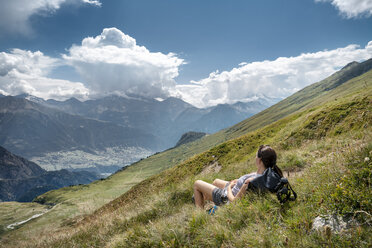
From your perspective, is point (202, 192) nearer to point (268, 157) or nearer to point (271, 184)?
point (268, 157)

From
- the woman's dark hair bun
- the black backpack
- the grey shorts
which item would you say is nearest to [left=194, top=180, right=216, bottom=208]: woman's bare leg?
the grey shorts

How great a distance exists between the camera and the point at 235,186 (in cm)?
656

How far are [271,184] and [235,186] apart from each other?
66.4 inches

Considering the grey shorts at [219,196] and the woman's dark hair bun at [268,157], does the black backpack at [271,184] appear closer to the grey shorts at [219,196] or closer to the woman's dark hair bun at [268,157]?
the woman's dark hair bun at [268,157]

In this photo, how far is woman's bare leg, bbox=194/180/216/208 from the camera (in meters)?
7.18

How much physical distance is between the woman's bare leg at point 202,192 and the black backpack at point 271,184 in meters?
2.10

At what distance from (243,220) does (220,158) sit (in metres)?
23.1

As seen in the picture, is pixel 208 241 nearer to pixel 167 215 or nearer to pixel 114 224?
pixel 167 215

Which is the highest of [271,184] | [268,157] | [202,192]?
[268,157]

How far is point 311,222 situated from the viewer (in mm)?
3611

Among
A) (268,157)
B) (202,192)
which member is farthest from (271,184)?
(202,192)

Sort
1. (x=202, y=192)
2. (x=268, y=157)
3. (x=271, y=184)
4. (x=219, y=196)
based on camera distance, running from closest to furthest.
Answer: (x=271, y=184), (x=268, y=157), (x=219, y=196), (x=202, y=192)

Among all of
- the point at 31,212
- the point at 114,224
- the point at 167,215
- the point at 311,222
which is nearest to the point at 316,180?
the point at 311,222

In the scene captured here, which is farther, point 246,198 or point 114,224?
point 114,224
